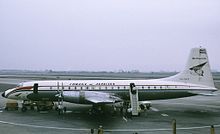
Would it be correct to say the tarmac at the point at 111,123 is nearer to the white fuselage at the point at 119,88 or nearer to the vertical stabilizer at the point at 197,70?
the white fuselage at the point at 119,88

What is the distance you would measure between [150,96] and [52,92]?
9.84 metres

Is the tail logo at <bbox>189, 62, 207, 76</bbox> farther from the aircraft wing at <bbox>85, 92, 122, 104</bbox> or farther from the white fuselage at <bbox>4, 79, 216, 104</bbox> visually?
the aircraft wing at <bbox>85, 92, 122, 104</bbox>

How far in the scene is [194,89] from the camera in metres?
27.3

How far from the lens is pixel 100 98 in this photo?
24.9 m

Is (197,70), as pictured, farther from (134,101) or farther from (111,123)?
(111,123)

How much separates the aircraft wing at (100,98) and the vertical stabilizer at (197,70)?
731cm

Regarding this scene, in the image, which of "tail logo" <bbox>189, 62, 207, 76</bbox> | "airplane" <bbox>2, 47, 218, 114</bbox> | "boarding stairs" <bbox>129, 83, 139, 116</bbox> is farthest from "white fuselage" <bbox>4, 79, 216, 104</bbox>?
"boarding stairs" <bbox>129, 83, 139, 116</bbox>

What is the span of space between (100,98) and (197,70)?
10.6 meters

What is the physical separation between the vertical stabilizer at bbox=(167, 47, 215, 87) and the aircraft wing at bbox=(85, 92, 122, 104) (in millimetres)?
7310

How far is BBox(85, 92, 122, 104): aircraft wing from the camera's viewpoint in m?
23.4

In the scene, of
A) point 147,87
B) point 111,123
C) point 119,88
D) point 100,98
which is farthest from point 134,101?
point 147,87

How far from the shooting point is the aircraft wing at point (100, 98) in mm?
23438

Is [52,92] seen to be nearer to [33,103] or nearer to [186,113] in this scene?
[33,103]

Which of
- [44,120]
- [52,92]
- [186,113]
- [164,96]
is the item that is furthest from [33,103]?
[186,113]
